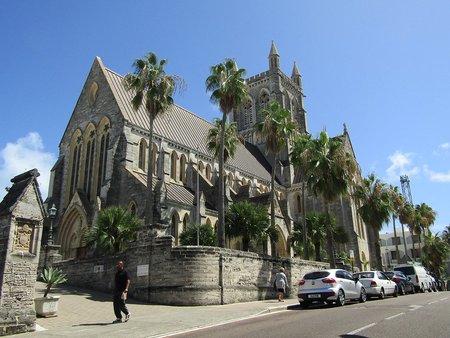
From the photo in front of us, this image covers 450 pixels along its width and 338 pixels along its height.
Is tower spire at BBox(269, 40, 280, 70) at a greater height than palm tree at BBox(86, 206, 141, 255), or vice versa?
tower spire at BBox(269, 40, 280, 70)

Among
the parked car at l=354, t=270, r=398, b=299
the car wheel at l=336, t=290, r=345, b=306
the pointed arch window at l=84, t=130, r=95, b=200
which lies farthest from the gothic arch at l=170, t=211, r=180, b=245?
the car wheel at l=336, t=290, r=345, b=306

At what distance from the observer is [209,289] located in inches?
704

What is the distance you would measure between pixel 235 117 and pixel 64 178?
3393cm

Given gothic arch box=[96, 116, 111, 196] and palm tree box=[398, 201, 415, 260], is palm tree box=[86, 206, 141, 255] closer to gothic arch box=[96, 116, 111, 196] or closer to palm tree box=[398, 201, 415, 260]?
gothic arch box=[96, 116, 111, 196]

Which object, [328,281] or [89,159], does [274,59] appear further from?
[328,281]

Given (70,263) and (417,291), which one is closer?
(70,263)

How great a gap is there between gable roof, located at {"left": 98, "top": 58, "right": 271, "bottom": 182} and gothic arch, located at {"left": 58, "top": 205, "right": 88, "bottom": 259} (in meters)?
8.50

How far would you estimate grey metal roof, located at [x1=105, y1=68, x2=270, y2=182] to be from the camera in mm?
34941

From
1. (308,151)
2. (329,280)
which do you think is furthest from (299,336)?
(308,151)

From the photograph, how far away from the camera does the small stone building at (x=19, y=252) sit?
10.7 m

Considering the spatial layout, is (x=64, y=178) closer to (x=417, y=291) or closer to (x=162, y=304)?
(x=162, y=304)

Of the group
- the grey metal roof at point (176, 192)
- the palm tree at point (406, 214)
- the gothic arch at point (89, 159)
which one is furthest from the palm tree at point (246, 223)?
the palm tree at point (406, 214)

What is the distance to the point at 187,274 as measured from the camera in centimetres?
1788

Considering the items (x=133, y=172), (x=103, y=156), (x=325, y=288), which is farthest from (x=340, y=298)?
(x=103, y=156)
